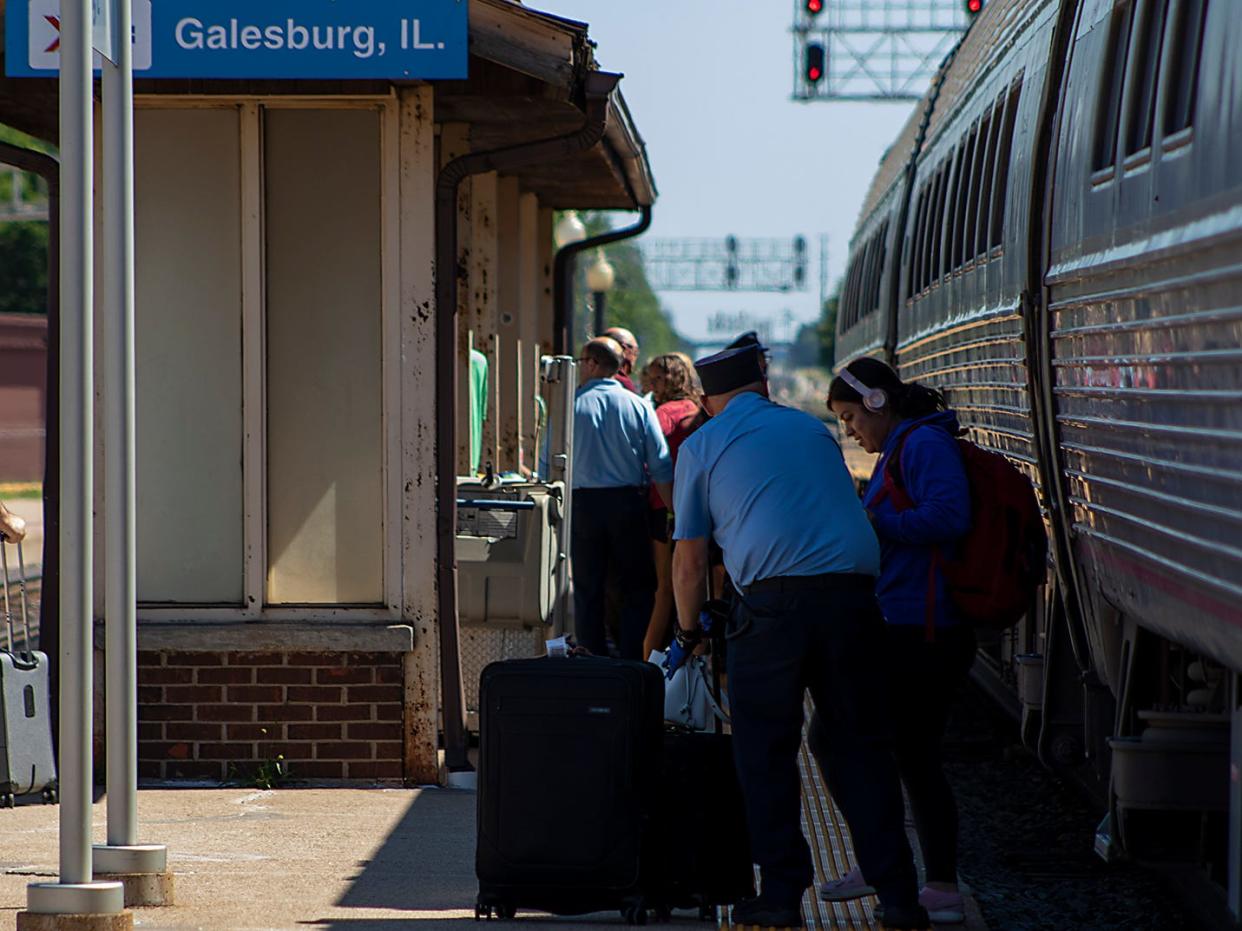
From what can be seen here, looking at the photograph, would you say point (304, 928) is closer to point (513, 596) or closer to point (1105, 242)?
point (1105, 242)

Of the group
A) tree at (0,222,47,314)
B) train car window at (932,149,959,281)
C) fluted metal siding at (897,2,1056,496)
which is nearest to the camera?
fluted metal siding at (897,2,1056,496)

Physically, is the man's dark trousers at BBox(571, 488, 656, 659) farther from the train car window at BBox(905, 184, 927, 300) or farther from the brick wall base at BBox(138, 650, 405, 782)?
the train car window at BBox(905, 184, 927, 300)

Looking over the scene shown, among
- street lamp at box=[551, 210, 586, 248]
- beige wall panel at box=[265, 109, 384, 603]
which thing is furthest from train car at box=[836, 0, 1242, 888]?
street lamp at box=[551, 210, 586, 248]

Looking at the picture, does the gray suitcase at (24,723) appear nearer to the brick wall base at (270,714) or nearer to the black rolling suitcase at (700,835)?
the brick wall base at (270,714)

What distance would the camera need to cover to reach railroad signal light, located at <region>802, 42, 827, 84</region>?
24.8 meters

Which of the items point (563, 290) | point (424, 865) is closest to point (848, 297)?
point (563, 290)

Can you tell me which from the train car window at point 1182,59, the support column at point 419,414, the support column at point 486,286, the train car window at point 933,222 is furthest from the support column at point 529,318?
the train car window at point 1182,59

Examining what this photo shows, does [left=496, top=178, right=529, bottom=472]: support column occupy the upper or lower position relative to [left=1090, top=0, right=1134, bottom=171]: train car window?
lower

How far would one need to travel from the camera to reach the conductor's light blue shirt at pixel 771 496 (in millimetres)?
5816

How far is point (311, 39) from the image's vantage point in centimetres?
780

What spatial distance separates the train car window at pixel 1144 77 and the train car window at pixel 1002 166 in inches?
93.4

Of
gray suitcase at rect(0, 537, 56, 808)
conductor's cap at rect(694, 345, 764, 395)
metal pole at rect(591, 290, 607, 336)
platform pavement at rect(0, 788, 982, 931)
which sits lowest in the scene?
platform pavement at rect(0, 788, 982, 931)

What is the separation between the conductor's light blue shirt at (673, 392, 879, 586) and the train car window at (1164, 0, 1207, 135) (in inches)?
55.0

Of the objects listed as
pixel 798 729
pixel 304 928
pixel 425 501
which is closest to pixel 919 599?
pixel 798 729
